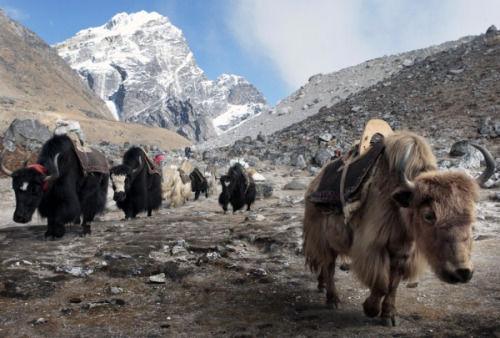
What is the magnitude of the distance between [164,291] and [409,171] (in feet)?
7.54

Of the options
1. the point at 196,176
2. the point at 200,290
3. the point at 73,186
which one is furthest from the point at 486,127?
the point at 200,290

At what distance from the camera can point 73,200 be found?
586cm

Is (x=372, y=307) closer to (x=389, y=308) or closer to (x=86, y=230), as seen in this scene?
(x=389, y=308)

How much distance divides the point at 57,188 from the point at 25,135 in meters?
11.2

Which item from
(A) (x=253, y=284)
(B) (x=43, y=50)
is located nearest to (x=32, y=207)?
(A) (x=253, y=284)

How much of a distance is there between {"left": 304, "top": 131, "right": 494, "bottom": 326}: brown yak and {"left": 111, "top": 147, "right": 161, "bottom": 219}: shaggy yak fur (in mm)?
5071

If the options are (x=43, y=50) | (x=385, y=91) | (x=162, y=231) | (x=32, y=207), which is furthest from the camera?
(x=43, y=50)

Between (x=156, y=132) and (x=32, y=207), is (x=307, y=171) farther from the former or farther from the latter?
(x=156, y=132)

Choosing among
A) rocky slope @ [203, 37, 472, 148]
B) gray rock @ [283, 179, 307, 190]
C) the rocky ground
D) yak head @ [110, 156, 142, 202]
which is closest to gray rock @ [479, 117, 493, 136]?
gray rock @ [283, 179, 307, 190]

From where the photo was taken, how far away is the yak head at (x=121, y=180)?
25.1ft

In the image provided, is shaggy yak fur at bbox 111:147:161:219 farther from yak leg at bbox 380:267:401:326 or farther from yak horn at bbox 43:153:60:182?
yak leg at bbox 380:267:401:326

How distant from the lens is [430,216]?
2.63m

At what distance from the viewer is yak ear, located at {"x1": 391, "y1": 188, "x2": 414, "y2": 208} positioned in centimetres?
273

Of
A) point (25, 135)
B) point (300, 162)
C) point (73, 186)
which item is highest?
point (25, 135)
